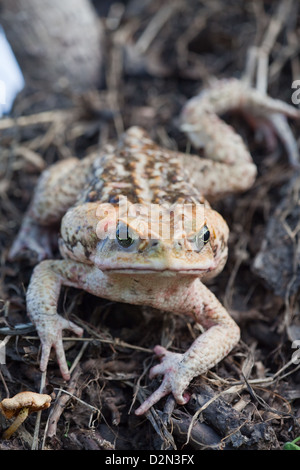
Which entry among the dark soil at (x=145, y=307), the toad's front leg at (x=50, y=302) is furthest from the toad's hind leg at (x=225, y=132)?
the toad's front leg at (x=50, y=302)

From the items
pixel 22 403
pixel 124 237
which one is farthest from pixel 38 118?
pixel 22 403

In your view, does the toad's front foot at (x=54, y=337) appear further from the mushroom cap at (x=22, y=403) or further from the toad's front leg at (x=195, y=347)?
the toad's front leg at (x=195, y=347)

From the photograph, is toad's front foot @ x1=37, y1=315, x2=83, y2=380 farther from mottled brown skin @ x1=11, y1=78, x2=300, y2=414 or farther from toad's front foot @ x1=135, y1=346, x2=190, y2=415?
toad's front foot @ x1=135, y1=346, x2=190, y2=415

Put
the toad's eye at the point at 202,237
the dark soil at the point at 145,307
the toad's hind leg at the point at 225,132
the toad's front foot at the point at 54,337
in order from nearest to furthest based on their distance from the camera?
the toad's eye at the point at 202,237 < the dark soil at the point at 145,307 < the toad's front foot at the point at 54,337 < the toad's hind leg at the point at 225,132

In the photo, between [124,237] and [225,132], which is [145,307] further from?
[225,132]
